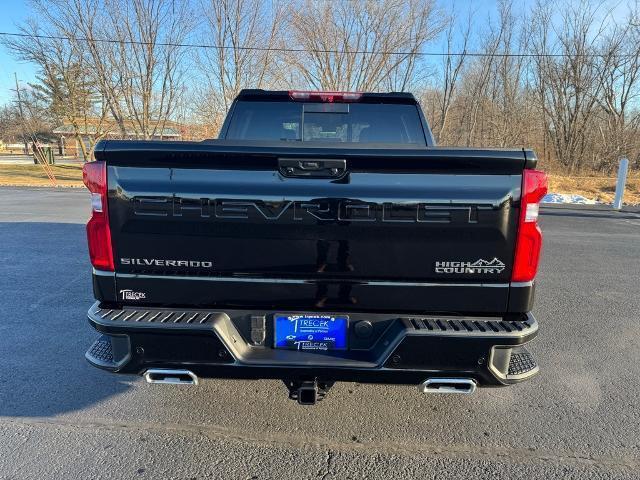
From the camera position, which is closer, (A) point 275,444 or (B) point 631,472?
(B) point 631,472

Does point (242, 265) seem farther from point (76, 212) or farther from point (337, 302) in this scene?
point (76, 212)

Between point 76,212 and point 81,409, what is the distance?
10052mm

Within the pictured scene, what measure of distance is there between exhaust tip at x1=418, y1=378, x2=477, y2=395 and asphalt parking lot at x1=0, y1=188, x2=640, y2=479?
518 mm

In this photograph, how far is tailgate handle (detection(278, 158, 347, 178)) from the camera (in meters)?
2.07

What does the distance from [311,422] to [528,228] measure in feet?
5.84

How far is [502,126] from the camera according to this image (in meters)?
29.0

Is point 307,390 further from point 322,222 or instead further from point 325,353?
point 322,222

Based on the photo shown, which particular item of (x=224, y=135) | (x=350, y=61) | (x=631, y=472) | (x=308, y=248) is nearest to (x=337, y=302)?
(x=308, y=248)

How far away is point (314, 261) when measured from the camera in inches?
84.9

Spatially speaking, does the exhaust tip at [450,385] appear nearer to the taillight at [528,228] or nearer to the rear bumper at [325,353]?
the rear bumper at [325,353]

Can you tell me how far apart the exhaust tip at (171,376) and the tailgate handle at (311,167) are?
116cm

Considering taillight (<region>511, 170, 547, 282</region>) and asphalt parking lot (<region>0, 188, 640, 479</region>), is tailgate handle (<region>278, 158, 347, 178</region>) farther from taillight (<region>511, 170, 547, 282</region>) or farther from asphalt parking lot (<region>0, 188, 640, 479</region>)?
asphalt parking lot (<region>0, 188, 640, 479</region>)

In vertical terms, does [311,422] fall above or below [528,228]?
below

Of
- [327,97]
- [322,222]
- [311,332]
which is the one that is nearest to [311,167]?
[322,222]
